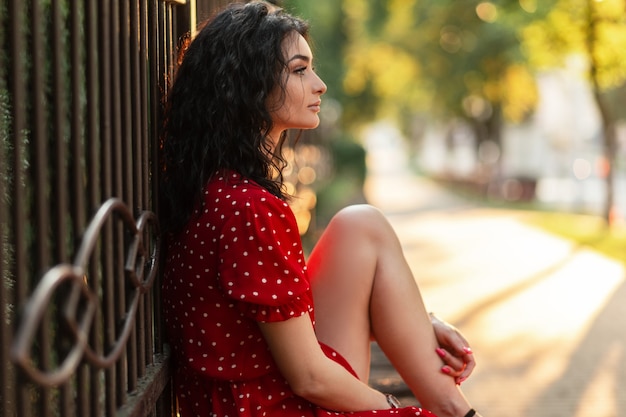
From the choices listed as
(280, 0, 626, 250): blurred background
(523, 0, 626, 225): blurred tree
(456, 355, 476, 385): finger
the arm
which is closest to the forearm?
the arm

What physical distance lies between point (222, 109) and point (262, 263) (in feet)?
1.82

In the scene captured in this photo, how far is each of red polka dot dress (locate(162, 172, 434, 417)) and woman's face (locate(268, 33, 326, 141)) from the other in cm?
29

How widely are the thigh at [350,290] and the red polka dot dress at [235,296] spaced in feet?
1.37

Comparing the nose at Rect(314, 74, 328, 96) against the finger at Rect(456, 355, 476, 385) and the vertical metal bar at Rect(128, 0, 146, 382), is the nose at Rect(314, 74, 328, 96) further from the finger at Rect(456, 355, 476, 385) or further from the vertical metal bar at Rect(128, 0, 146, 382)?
the finger at Rect(456, 355, 476, 385)

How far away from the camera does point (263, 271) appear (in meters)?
2.23

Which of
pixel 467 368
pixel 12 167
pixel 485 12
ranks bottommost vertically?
pixel 467 368

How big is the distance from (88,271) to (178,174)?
699 millimetres

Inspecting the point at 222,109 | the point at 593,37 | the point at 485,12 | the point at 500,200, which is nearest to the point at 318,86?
the point at 222,109

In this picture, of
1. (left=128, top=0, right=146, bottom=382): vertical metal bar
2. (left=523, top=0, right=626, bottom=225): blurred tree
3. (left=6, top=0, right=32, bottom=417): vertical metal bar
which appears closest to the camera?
(left=6, top=0, right=32, bottom=417): vertical metal bar

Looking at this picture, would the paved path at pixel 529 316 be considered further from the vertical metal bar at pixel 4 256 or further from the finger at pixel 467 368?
the vertical metal bar at pixel 4 256

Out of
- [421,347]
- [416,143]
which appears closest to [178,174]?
[421,347]

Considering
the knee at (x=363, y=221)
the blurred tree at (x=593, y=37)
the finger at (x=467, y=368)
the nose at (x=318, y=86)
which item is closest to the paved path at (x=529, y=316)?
the finger at (x=467, y=368)

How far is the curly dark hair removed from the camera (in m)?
2.53

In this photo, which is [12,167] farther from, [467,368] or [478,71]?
[478,71]
